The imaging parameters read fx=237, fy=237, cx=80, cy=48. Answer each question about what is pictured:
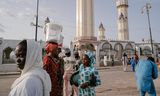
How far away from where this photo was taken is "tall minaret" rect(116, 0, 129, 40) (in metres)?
77.2

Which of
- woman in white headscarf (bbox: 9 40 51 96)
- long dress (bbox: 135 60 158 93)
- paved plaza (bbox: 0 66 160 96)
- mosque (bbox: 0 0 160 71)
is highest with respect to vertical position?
mosque (bbox: 0 0 160 71)

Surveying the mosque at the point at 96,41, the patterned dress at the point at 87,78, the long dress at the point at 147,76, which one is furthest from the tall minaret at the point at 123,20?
the patterned dress at the point at 87,78

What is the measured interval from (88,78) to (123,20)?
7507 centimetres

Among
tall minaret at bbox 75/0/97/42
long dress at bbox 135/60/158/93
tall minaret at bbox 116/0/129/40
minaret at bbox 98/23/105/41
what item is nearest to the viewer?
long dress at bbox 135/60/158/93

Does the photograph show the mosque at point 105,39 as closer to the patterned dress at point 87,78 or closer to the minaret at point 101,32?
the minaret at point 101,32

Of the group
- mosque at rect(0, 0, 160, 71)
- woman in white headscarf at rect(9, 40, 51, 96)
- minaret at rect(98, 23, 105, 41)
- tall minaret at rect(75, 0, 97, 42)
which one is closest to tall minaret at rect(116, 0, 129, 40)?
mosque at rect(0, 0, 160, 71)

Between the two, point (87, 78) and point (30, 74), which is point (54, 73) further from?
point (30, 74)

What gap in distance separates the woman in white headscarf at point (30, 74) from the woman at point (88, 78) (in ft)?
6.74

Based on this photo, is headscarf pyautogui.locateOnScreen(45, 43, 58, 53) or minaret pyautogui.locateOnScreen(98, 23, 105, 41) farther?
minaret pyautogui.locateOnScreen(98, 23, 105, 41)

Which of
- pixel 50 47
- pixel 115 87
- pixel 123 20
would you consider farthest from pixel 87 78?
pixel 123 20

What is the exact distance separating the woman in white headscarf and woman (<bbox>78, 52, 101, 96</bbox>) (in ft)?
6.74

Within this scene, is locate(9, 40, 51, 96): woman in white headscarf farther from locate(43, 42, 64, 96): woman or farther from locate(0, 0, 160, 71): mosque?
locate(0, 0, 160, 71): mosque

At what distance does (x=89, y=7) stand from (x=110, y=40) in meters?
15.8

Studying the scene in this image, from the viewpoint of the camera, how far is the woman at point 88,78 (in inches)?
171
